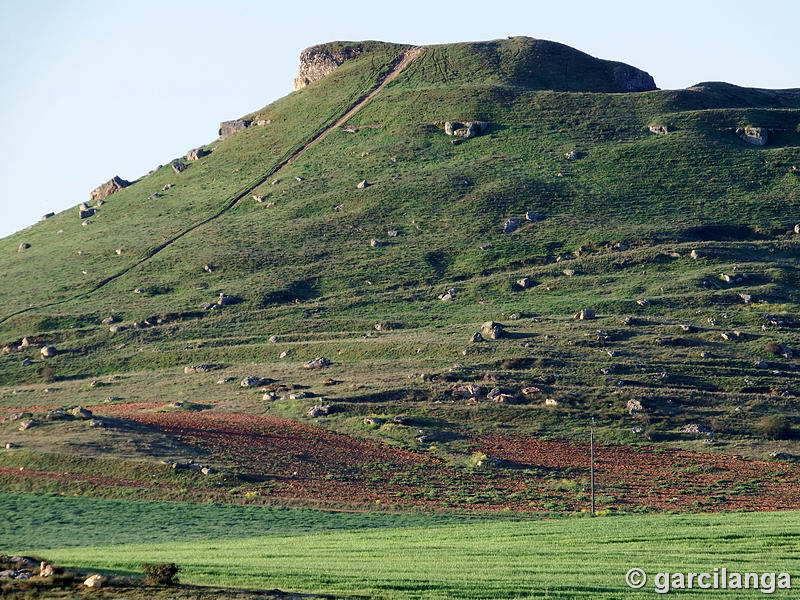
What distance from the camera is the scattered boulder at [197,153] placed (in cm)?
17438

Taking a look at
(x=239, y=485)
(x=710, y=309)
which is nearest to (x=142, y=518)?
(x=239, y=485)

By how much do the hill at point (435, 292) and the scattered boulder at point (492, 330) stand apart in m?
2.26

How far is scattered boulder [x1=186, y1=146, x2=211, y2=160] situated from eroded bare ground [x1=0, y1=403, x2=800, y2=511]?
10230 centimetres

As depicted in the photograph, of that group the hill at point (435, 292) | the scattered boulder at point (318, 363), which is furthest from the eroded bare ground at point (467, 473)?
the scattered boulder at point (318, 363)

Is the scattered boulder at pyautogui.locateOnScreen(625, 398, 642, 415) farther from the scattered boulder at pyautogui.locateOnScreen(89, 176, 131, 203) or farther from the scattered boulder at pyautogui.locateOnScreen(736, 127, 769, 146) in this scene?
the scattered boulder at pyautogui.locateOnScreen(89, 176, 131, 203)

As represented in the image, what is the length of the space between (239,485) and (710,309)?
199 feet

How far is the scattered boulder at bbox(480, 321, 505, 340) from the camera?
97875 millimetres

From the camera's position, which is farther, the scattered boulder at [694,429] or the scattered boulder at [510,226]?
the scattered boulder at [510,226]

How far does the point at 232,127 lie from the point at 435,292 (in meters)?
81.5

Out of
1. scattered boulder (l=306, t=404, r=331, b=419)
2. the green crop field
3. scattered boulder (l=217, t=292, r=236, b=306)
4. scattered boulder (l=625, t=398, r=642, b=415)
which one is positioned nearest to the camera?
the green crop field

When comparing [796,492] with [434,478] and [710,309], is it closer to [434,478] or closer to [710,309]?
[434,478]

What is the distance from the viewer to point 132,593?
100 ft

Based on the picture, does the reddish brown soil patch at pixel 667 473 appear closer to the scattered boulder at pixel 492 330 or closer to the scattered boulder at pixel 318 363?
the scattered boulder at pixel 492 330

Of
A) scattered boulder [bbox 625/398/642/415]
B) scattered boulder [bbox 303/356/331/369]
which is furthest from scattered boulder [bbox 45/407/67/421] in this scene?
scattered boulder [bbox 625/398/642/415]
